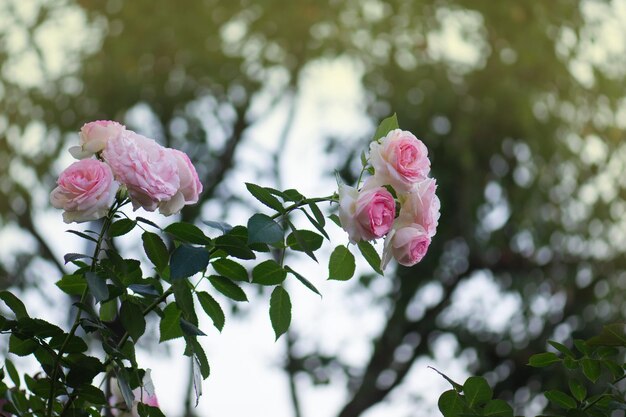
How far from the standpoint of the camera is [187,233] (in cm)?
74

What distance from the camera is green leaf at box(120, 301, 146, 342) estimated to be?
28.4 inches

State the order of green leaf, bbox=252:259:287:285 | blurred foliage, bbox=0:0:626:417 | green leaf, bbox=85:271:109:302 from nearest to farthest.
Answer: green leaf, bbox=85:271:109:302
green leaf, bbox=252:259:287:285
blurred foliage, bbox=0:0:626:417

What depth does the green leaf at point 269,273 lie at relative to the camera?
0.78 meters

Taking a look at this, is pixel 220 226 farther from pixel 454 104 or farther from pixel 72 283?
pixel 454 104

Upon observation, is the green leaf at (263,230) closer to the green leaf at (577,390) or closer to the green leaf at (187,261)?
the green leaf at (187,261)

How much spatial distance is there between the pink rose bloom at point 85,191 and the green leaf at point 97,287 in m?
0.06

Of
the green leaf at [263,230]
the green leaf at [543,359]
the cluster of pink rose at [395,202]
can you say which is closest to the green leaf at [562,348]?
the green leaf at [543,359]

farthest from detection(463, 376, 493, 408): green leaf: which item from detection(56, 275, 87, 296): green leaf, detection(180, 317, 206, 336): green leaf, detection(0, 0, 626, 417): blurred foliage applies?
detection(0, 0, 626, 417): blurred foliage

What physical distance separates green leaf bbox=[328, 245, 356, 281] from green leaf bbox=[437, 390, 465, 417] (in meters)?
0.13

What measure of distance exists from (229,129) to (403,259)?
3861mm

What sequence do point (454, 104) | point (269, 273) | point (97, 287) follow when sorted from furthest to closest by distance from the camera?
point (454, 104), point (269, 273), point (97, 287)

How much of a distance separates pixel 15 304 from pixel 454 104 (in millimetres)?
3639

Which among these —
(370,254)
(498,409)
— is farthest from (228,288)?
(498,409)

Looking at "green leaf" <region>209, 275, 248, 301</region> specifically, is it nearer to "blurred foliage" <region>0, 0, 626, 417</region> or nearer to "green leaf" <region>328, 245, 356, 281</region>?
"green leaf" <region>328, 245, 356, 281</region>
